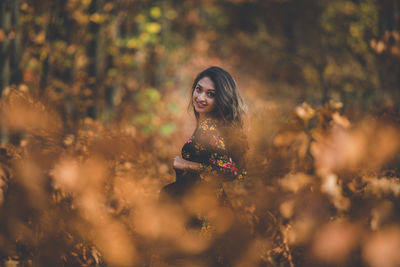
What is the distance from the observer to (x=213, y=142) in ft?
6.40

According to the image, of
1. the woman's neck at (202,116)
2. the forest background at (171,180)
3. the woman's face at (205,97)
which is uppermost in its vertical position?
the woman's face at (205,97)

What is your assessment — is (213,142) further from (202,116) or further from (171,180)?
(171,180)

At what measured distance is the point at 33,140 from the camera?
2930 millimetres

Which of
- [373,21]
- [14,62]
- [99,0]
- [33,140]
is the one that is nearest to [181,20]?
[373,21]

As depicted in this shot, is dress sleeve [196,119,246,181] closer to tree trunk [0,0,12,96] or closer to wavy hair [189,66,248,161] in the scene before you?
wavy hair [189,66,248,161]

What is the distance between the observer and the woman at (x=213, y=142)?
1935 millimetres

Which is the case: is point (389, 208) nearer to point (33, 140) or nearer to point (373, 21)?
point (33, 140)

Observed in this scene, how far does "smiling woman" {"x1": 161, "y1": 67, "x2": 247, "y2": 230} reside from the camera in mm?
1936

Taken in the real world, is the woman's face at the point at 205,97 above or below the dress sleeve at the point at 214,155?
above

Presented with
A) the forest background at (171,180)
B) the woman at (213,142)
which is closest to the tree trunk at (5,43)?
the forest background at (171,180)

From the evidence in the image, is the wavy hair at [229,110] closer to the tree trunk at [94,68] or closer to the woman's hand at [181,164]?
the woman's hand at [181,164]

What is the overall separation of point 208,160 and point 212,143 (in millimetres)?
95

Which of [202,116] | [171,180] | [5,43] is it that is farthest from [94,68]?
[202,116]

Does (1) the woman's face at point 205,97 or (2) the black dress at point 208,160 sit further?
(1) the woman's face at point 205,97
